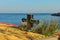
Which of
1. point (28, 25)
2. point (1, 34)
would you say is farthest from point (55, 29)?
point (1, 34)

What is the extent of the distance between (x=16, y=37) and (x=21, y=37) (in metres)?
0.23

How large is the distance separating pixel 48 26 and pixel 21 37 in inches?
113

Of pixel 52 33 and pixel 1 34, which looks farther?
pixel 52 33

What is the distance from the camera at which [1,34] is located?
1103cm

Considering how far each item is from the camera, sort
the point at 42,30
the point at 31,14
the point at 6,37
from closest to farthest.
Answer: the point at 6,37, the point at 42,30, the point at 31,14

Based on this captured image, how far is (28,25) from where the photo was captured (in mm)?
14008

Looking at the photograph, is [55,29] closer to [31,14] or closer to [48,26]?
[48,26]

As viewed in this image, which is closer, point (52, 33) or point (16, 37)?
point (16, 37)

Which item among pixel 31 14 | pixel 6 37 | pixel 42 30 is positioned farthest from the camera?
pixel 31 14

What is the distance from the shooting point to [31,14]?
1423 cm

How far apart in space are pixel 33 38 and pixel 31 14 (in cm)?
329

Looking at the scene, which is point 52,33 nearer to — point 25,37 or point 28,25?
point 28,25

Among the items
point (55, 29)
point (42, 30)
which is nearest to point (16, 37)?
point (42, 30)

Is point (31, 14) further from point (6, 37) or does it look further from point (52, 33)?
point (6, 37)
